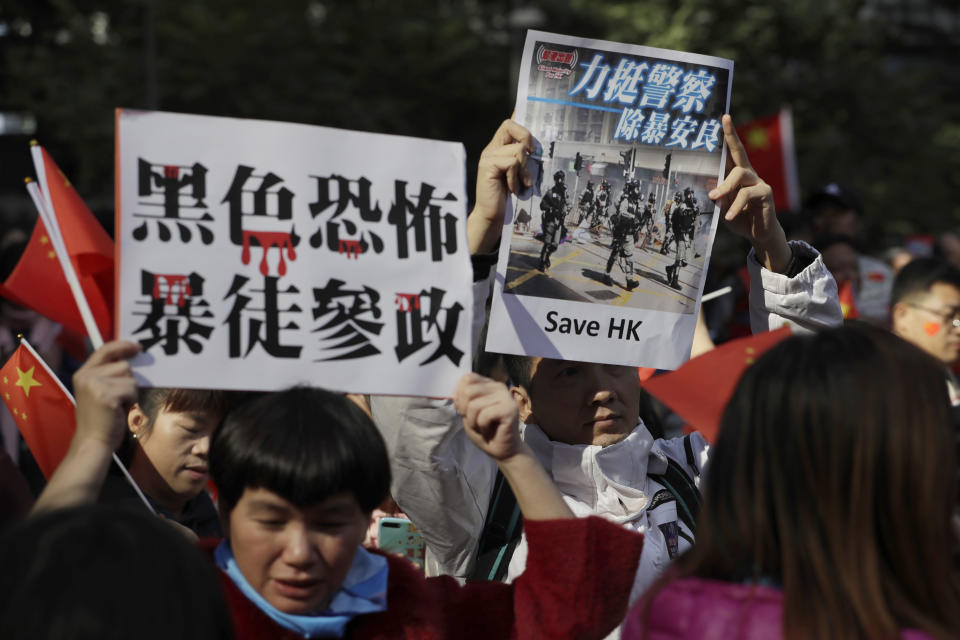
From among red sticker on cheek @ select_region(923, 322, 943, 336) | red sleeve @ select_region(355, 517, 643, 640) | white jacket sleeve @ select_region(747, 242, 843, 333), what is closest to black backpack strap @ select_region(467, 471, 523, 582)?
red sleeve @ select_region(355, 517, 643, 640)

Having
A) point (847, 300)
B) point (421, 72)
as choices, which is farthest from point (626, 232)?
point (421, 72)

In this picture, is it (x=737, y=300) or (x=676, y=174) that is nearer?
(x=676, y=174)

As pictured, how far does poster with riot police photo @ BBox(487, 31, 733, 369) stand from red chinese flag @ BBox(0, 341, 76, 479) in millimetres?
1092

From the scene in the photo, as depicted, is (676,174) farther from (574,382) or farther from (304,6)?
(304,6)

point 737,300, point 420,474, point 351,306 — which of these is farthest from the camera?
point 737,300

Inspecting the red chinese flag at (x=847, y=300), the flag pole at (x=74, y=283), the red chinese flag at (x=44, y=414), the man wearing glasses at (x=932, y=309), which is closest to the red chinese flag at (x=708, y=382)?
the flag pole at (x=74, y=283)

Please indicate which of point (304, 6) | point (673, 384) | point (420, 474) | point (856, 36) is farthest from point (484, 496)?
A: point (856, 36)

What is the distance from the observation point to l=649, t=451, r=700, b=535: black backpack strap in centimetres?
270

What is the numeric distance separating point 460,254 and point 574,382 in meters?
0.61

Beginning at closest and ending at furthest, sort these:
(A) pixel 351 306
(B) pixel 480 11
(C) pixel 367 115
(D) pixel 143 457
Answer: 1. (A) pixel 351 306
2. (D) pixel 143 457
3. (C) pixel 367 115
4. (B) pixel 480 11

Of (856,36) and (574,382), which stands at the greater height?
(856,36)

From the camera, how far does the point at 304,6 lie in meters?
14.5

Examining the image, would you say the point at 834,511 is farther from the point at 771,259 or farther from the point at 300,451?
the point at 771,259

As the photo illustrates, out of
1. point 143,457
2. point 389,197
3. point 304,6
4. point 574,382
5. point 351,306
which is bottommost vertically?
point 143,457
